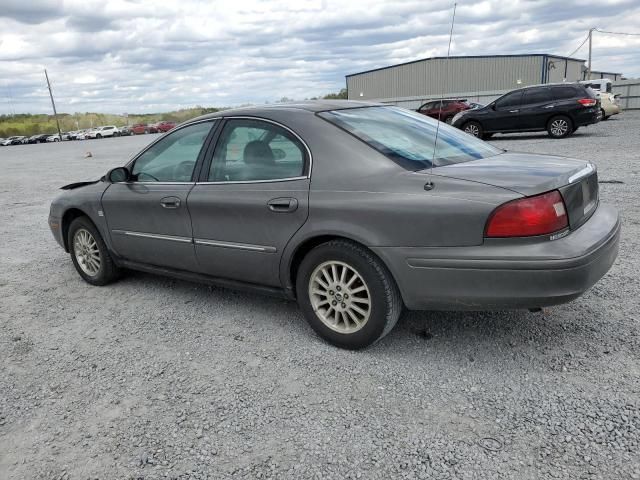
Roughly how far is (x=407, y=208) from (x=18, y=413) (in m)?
2.39

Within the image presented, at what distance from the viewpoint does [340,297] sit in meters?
3.23

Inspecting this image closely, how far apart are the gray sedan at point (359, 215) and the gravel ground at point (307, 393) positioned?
34 centimetres

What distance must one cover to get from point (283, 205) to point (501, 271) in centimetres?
138

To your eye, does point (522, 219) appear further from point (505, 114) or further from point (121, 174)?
point (505, 114)

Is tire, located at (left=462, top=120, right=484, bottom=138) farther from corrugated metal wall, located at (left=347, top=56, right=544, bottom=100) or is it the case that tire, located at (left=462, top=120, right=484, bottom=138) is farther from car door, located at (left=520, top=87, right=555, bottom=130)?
corrugated metal wall, located at (left=347, top=56, right=544, bottom=100)

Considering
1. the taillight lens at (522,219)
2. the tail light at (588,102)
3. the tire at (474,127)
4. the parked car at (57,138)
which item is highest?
the taillight lens at (522,219)

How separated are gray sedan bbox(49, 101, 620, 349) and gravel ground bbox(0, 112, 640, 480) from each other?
13.3 inches

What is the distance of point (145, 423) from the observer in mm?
2682

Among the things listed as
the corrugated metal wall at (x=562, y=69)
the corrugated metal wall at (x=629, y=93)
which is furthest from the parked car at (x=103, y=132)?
the corrugated metal wall at (x=629, y=93)

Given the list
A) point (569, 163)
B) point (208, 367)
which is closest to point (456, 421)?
point (208, 367)

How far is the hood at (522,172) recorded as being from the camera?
2.74 m

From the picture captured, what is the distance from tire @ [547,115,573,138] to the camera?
15234 mm

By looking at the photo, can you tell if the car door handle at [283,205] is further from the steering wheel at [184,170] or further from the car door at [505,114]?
the car door at [505,114]

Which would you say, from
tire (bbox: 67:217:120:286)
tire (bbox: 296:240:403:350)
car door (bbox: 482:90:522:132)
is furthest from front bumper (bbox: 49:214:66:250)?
car door (bbox: 482:90:522:132)
